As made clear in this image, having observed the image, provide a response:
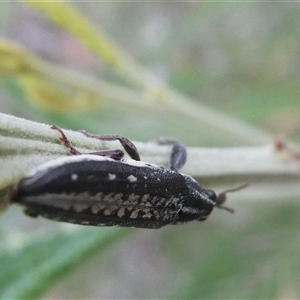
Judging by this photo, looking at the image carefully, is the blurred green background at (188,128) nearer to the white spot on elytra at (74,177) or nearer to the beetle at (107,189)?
the beetle at (107,189)

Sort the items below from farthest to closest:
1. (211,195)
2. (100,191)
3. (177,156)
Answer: (211,195) → (177,156) → (100,191)

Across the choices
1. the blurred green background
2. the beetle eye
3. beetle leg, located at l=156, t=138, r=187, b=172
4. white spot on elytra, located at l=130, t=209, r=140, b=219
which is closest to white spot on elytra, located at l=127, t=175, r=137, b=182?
white spot on elytra, located at l=130, t=209, r=140, b=219

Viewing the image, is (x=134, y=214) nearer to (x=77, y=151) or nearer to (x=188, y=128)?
(x=77, y=151)

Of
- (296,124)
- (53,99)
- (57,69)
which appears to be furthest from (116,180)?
(296,124)

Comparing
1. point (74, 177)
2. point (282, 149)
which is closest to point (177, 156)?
point (74, 177)

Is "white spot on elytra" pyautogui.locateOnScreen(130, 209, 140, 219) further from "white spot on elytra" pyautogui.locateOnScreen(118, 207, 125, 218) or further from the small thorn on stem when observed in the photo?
the small thorn on stem
